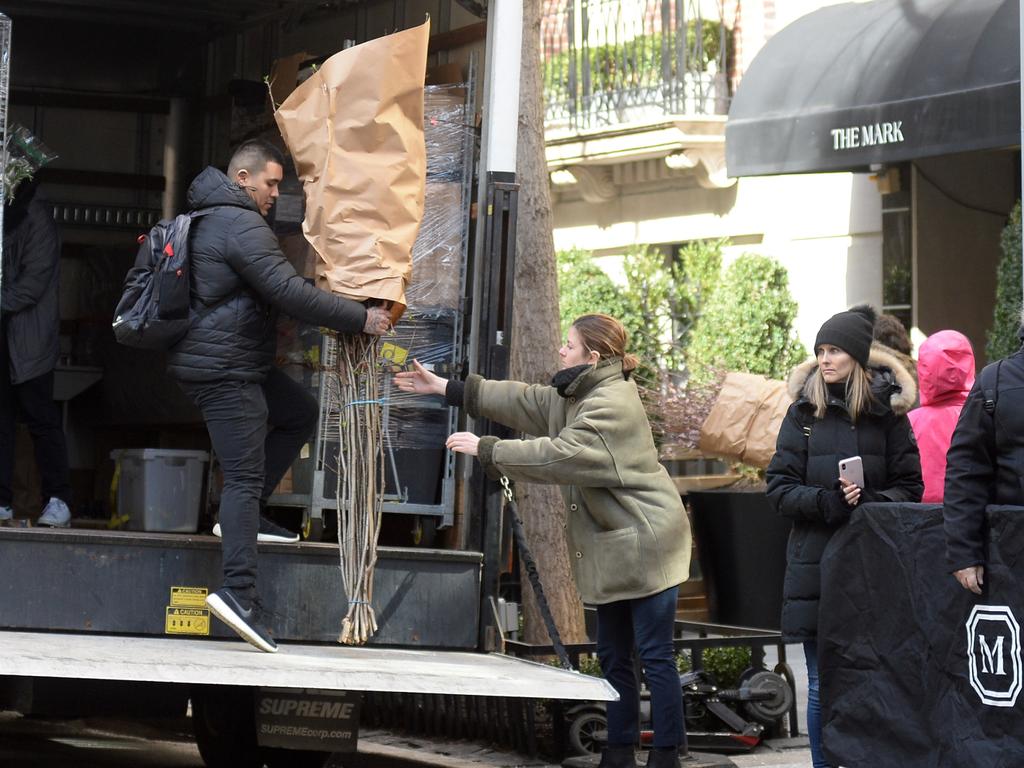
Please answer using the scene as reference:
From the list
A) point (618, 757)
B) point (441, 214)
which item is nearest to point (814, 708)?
point (618, 757)

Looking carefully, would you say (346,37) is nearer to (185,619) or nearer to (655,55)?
(185,619)

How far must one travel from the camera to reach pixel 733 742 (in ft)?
24.9

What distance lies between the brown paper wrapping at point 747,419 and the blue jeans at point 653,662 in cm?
281

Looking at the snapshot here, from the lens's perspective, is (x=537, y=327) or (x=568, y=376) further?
(x=537, y=327)

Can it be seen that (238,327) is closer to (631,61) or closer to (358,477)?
(358,477)

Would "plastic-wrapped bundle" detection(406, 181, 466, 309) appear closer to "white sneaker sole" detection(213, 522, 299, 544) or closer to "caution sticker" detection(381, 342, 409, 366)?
"caution sticker" detection(381, 342, 409, 366)

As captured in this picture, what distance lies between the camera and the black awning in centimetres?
1041

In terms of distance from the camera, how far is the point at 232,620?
5.55 meters

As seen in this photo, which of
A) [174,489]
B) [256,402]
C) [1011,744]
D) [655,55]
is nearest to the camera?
[1011,744]

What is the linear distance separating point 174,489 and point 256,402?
1.37 meters

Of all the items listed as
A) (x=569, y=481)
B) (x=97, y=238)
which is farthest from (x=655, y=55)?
(x=569, y=481)

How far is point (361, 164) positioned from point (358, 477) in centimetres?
109

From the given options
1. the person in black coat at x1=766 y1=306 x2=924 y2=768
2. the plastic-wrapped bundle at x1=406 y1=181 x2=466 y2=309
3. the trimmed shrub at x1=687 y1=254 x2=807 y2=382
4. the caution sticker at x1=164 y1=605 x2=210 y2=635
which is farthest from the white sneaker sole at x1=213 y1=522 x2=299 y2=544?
the trimmed shrub at x1=687 y1=254 x2=807 y2=382

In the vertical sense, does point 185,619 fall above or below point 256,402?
below
